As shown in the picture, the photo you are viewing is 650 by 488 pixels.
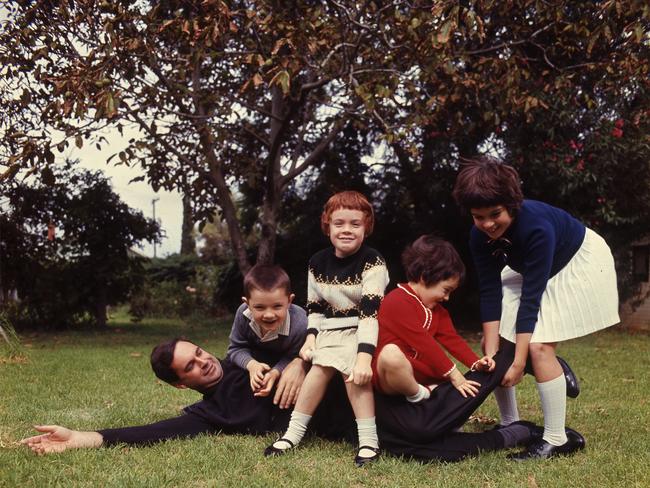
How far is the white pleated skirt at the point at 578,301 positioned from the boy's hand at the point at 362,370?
2.62 ft

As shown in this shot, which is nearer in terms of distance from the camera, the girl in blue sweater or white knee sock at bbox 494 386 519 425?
the girl in blue sweater

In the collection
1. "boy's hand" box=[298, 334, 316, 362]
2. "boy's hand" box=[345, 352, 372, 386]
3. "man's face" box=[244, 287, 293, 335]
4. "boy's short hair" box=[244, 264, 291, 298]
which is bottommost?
"boy's hand" box=[345, 352, 372, 386]

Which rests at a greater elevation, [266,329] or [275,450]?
[266,329]

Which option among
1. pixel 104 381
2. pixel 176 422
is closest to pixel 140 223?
pixel 104 381

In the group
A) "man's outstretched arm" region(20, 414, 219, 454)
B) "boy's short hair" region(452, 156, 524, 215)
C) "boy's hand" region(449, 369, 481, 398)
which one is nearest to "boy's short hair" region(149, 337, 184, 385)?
"man's outstretched arm" region(20, 414, 219, 454)

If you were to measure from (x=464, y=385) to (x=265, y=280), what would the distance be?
1183 mm

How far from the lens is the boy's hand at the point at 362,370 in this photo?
10.9 feet

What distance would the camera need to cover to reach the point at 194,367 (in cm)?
382

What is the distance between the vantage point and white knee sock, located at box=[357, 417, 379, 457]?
3393mm

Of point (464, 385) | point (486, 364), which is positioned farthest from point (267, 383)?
point (486, 364)

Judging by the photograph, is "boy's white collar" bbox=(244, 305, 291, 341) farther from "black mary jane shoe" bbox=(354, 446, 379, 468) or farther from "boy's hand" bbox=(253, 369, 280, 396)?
"black mary jane shoe" bbox=(354, 446, 379, 468)

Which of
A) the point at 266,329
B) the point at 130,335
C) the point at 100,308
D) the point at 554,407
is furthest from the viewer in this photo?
the point at 100,308

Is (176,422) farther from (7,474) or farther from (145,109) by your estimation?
(145,109)

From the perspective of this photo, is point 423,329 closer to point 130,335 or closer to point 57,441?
point 57,441
